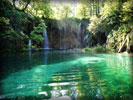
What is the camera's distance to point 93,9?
87.8 ft

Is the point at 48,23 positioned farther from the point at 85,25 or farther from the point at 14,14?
the point at 14,14

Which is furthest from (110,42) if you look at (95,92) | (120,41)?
(95,92)

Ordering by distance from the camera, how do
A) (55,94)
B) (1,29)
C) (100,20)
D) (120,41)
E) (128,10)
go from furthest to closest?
(100,20)
(120,41)
(128,10)
(1,29)
(55,94)

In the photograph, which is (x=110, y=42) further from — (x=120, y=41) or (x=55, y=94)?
(x=55, y=94)

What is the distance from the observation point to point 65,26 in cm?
2481

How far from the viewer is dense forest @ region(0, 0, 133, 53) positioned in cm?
1152

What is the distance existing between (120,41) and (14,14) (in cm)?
1275

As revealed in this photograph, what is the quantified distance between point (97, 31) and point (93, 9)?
1009 centimetres

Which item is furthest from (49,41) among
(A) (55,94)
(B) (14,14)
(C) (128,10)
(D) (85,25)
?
(A) (55,94)

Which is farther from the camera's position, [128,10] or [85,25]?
[85,25]

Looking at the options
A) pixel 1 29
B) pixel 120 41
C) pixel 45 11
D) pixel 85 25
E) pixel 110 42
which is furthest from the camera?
pixel 85 25

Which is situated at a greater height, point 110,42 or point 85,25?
point 85,25

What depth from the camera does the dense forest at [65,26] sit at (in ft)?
37.8

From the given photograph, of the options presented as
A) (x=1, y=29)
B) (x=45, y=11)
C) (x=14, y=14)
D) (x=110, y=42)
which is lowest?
(x=110, y=42)
